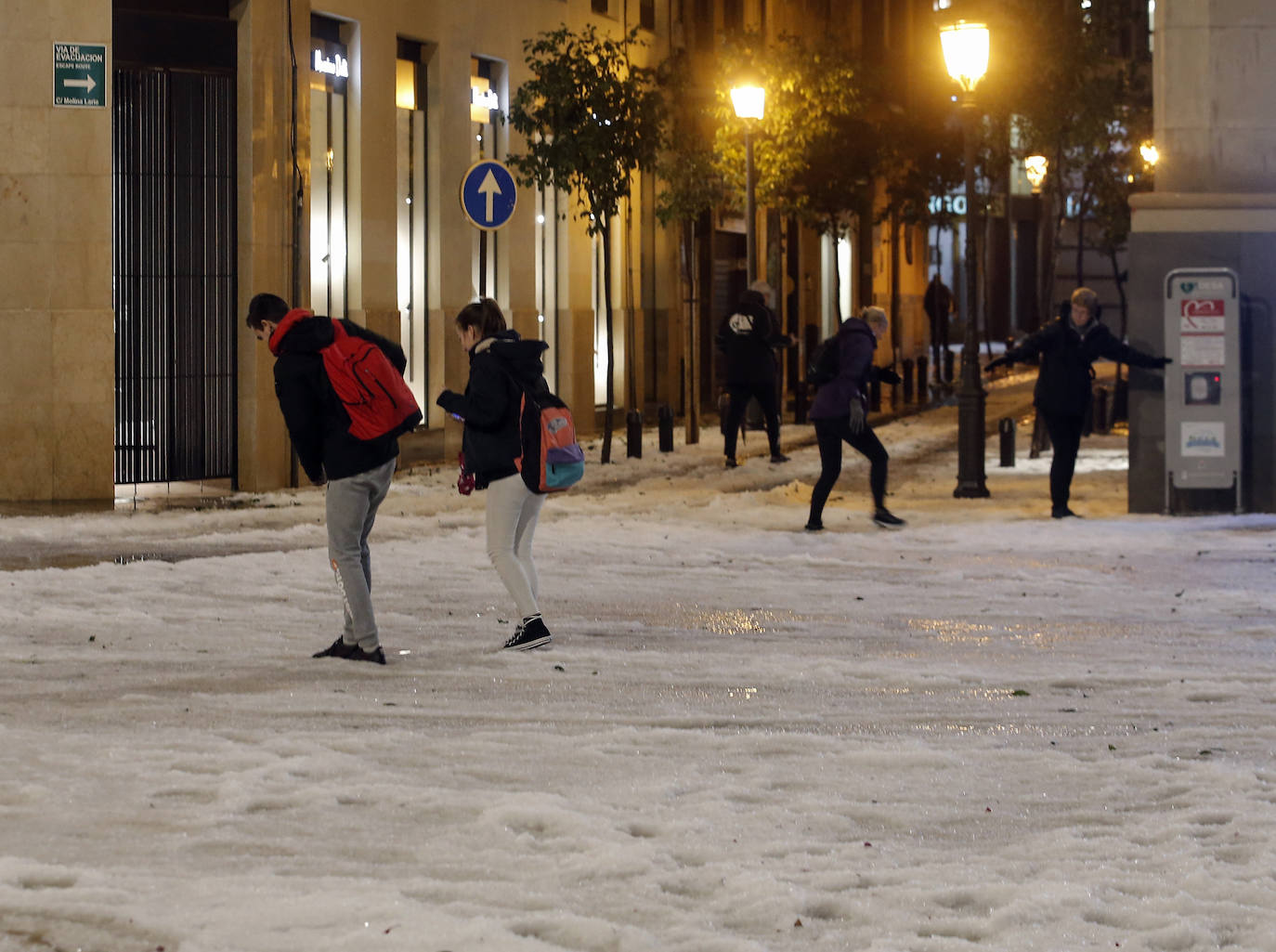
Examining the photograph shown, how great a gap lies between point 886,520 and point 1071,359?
1.88 meters

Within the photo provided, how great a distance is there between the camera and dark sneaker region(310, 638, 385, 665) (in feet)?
31.5

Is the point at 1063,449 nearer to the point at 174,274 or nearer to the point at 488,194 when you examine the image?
the point at 488,194

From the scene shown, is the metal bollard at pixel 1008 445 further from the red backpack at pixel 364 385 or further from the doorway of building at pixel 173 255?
the red backpack at pixel 364 385

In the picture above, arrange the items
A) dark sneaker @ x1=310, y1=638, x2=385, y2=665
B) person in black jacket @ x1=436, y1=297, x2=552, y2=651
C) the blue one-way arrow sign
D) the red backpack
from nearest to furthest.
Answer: the red backpack < dark sneaker @ x1=310, y1=638, x2=385, y2=665 < person in black jacket @ x1=436, y1=297, x2=552, y2=651 < the blue one-way arrow sign

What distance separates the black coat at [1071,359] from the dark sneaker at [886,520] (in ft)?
4.64

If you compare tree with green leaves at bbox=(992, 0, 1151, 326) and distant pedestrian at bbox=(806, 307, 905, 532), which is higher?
Answer: tree with green leaves at bbox=(992, 0, 1151, 326)

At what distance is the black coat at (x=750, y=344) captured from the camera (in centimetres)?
2189

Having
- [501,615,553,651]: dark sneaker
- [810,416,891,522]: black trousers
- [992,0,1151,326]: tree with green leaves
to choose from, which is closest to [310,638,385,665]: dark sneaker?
[501,615,553,651]: dark sneaker

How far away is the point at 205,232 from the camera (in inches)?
736

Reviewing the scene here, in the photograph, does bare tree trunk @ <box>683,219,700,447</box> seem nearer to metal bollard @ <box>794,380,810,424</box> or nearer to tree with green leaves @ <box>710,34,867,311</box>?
metal bollard @ <box>794,380,810,424</box>

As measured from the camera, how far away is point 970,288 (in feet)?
60.3

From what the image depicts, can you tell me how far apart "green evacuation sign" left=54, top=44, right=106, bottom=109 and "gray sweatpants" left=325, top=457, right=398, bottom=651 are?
29.6 feet

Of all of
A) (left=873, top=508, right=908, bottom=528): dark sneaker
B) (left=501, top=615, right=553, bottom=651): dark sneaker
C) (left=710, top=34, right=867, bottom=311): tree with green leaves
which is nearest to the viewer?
(left=501, top=615, right=553, bottom=651): dark sneaker

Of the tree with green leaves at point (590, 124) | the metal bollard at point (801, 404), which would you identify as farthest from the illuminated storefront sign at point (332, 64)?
the metal bollard at point (801, 404)
